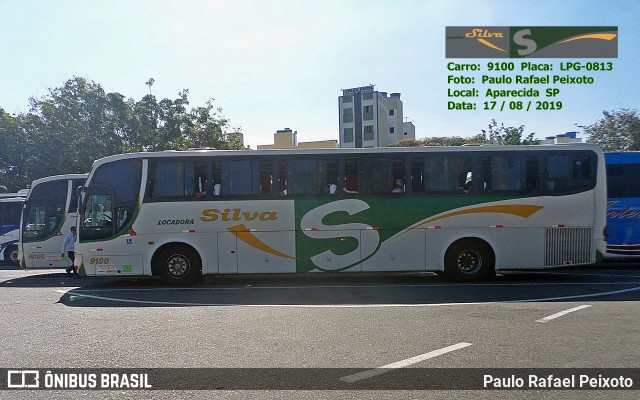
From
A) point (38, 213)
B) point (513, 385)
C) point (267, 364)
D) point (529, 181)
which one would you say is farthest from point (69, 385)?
point (38, 213)

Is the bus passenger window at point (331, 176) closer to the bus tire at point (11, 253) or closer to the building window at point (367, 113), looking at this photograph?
the bus tire at point (11, 253)

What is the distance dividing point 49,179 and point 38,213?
1215 millimetres

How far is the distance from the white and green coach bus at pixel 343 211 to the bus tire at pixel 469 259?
25 mm

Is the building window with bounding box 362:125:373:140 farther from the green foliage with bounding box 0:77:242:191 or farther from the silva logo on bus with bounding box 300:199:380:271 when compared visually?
the silva logo on bus with bounding box 300:199:380:271

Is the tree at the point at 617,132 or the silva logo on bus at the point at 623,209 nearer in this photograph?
the silva logo on bus at the point at 623,209

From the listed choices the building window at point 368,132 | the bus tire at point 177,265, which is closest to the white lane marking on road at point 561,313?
the bus tire at point 177,265

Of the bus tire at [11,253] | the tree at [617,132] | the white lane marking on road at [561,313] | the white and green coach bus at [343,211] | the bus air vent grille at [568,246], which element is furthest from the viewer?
the tree at [617,132]

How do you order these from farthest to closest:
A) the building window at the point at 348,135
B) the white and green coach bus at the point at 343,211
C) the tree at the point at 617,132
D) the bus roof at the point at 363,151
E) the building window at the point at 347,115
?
the building window at the point at 348,135 < the building window at the point at 347,115 < the tree at the point at 617,132 < the bus roof at the point at 363,151 < the white and green coach bus at the point at 343,211

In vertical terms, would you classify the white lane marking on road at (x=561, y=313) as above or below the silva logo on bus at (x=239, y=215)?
below

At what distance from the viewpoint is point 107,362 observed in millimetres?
6223

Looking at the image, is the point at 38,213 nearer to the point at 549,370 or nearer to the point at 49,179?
the point at 49,179

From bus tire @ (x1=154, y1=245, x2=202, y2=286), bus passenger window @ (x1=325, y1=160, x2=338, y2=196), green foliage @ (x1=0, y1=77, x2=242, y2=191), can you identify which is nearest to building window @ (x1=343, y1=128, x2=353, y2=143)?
green foliage @ (x1=0, y1=77, x2=242, y2=191)

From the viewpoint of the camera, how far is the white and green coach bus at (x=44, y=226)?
17.3 m

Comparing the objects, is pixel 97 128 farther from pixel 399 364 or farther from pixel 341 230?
pixel 399 364
